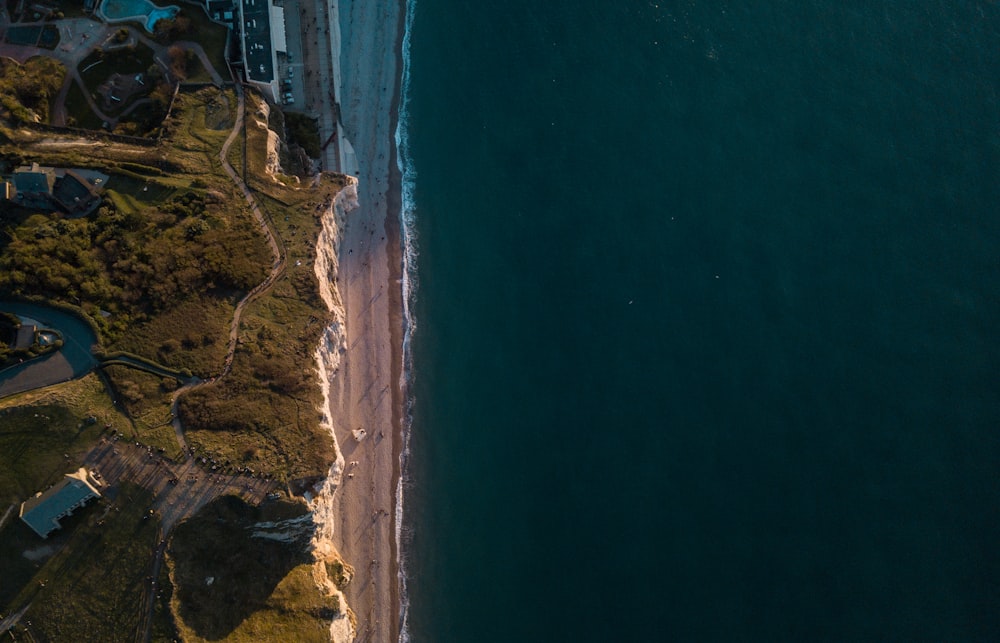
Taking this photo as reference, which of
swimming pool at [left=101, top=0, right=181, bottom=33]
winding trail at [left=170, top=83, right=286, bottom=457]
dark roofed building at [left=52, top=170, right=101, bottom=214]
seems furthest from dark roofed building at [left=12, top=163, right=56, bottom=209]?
swimming pool at [left=101, top=0, right=181, bottom=33]

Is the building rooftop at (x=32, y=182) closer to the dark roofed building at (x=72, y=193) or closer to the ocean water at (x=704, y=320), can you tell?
the dark roofed building at (x=72, y=193)

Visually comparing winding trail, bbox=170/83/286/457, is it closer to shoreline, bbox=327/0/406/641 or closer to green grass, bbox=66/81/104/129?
shoreline, bbox=327/0/406/641

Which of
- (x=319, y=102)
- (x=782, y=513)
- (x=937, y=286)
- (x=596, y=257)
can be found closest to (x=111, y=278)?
(x=319, y=102)

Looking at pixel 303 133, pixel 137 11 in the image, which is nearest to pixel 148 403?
pixel 303 133

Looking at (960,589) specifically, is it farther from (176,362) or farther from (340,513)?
(176,362)

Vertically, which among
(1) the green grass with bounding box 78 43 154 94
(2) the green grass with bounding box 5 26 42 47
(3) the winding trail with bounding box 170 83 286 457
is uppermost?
(2) the green grass with bounding box 5 26 42 47

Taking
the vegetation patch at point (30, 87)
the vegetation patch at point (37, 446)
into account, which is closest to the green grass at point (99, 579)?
Result: the vegetation patch at point (37, 446)

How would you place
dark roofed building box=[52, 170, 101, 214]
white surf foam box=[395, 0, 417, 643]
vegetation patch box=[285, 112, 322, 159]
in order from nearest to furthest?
dark roofed building box=[52, 170, 101, 214] → white surf foam box=[395, 0, 417, 643] → vegetation patch box=[285, 112, 322, 159]
